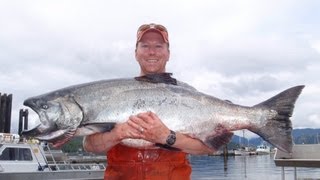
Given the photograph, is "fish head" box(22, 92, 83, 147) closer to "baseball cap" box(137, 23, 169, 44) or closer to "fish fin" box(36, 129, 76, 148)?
"fish fin" box(36, 129, 76, 148)

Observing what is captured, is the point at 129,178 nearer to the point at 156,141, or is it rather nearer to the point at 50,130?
the point at 156,141

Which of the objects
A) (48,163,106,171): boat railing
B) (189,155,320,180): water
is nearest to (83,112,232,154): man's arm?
(48,163,106,171): boat railing

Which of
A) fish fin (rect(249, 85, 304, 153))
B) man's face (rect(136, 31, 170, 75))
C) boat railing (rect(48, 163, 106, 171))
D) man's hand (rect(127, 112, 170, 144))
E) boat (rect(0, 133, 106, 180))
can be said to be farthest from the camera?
boat railing (rect(48, 163, 106, 171))

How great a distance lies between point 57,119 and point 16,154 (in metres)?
Answer: 19.7

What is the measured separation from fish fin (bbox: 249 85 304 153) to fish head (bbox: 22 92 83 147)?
1.73m

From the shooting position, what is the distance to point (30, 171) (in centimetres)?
2216

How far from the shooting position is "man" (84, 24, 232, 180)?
13.8 ft

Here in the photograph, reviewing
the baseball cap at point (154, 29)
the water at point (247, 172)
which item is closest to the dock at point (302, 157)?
the baseball cap at point (154, 29)

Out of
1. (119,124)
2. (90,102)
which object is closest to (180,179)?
(119,124)

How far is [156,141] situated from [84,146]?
2.84 feet

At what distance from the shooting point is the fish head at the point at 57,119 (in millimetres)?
4211

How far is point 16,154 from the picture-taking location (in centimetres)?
2277

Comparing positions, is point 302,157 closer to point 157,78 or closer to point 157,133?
point 157,78

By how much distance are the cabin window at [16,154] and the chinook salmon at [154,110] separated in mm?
18829
